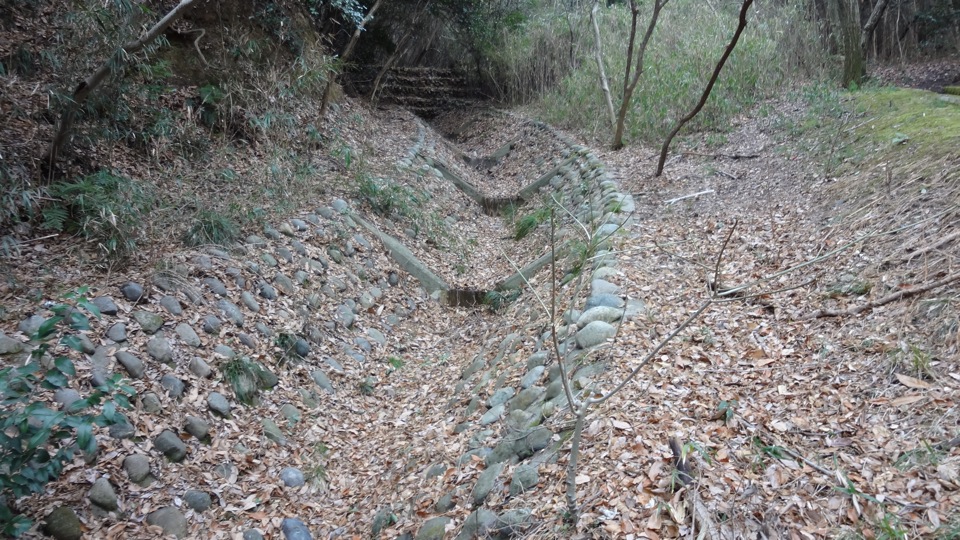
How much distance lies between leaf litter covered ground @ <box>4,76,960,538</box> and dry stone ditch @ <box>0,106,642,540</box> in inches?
2.7

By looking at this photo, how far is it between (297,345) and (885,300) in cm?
334

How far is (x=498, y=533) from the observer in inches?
91.5

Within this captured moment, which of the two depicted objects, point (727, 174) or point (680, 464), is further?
point (727, 174)

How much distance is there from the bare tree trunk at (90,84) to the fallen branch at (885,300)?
13.2ft

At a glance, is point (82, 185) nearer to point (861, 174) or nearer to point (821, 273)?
point (821, 273)

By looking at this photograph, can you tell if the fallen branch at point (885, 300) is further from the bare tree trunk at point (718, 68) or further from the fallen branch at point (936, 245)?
the bare tree trunk at point (718, 68)

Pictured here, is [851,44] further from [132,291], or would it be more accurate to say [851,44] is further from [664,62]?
[132,291]

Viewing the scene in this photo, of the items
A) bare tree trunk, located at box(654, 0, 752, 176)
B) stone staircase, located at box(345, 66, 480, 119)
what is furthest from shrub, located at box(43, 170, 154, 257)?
stone staircase, located at box(345, 66, 480, 119)

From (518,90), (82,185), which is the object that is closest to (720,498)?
(82,185)

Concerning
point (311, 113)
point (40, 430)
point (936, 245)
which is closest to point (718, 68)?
point (936, 245)

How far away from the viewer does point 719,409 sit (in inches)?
98.6

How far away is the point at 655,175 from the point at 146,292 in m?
4.79

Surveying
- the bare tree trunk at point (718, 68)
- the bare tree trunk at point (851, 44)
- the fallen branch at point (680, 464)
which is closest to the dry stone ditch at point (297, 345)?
the fallen branch at point (680, 464)

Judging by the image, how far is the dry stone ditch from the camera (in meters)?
2.65
